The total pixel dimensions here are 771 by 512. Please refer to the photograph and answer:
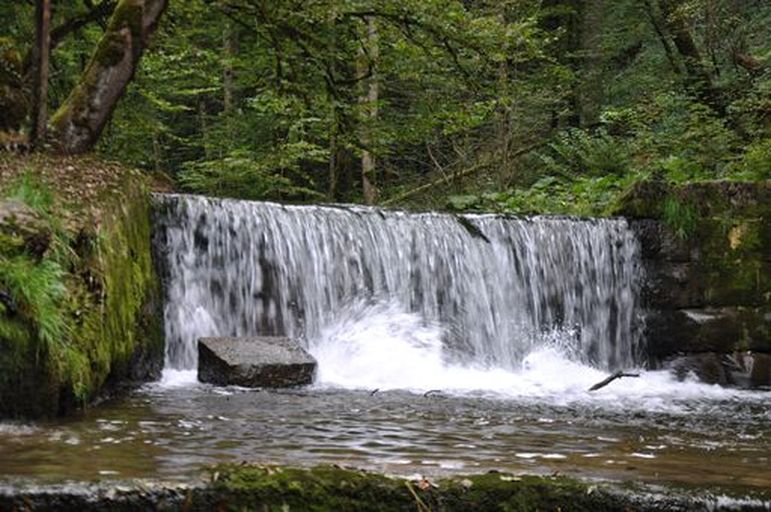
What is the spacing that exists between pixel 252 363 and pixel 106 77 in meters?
3.95

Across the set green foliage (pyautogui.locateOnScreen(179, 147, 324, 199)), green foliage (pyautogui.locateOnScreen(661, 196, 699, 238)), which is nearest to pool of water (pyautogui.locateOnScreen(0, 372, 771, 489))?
green foliage (pyautogui.locateOnScreen(661, 196, 699, 238))

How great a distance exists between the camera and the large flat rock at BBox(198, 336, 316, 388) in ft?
24.4

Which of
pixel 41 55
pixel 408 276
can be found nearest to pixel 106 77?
pixel 41 55

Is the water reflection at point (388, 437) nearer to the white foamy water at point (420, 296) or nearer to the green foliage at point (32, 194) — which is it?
the white foamy water at point (420, 296)

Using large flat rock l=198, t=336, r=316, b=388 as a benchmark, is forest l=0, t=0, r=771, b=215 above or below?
above

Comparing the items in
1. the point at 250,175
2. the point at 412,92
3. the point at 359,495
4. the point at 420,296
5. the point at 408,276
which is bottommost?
the point at 359,495

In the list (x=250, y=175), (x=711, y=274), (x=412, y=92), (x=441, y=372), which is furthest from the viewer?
(x=250, y=175)

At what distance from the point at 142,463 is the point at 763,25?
1663 centimetres

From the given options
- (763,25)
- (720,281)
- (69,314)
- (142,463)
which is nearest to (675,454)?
(142,463)

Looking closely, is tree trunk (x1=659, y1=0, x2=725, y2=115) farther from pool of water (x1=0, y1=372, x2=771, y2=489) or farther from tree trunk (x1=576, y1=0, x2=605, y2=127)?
pool of water (x1=0, y1=372, x2=771, y2=489)

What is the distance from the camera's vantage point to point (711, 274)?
412 inches

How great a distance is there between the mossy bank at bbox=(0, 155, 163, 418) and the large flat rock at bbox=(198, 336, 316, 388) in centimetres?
58

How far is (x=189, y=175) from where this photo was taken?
1908 centimetres

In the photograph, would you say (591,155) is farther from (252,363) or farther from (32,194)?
(32,194)
